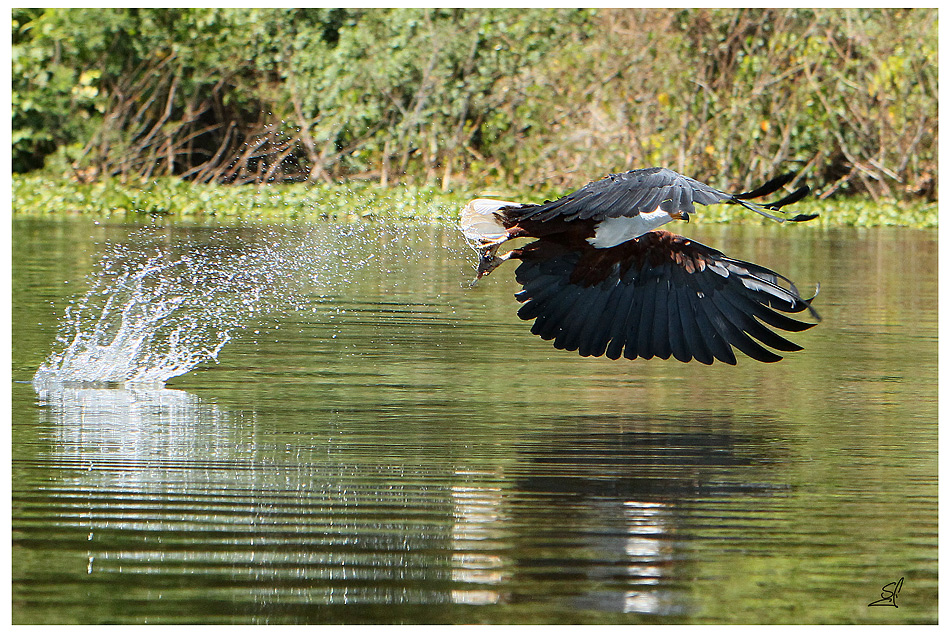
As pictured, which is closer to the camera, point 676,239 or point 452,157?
point 676,239

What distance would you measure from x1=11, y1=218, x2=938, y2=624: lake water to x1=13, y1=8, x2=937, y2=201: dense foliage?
30.5 ft

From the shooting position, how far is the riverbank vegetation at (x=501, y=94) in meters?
18.0

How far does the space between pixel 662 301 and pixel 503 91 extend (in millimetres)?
12806

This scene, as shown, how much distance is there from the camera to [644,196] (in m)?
4.93

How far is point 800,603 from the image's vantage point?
364 cm

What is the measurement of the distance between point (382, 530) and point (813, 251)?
32.8ft

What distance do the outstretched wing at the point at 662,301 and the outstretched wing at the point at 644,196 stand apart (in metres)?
0.74

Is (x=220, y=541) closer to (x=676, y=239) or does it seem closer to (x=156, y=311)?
(x=676, y=239)

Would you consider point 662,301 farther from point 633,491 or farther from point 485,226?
point 633,491

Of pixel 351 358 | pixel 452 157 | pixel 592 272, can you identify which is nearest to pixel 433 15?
pixel 452 157
